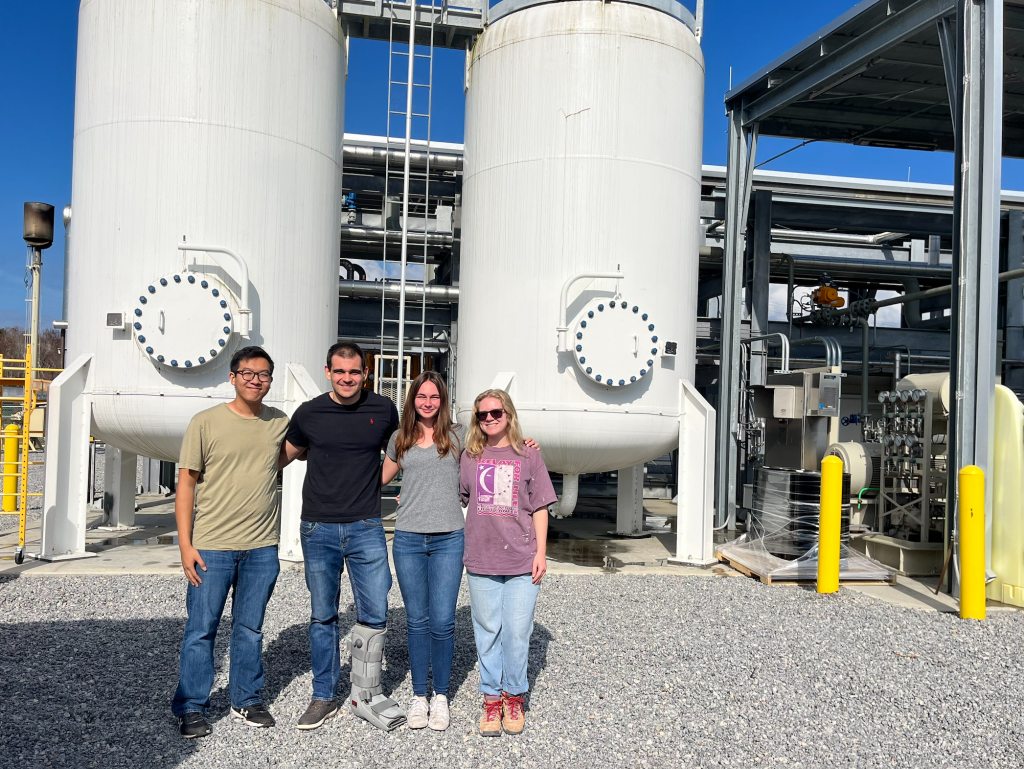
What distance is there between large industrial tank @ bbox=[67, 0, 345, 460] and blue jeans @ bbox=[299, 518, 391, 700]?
4.16 m

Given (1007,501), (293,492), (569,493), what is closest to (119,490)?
(293,492)

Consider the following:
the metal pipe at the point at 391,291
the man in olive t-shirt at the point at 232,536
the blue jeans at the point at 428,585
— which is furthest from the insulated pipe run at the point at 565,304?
the man in olive t-shirt at the point at 232,536

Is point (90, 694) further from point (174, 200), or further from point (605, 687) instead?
point (174, 200)

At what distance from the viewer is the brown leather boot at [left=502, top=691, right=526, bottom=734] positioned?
396 centimetres

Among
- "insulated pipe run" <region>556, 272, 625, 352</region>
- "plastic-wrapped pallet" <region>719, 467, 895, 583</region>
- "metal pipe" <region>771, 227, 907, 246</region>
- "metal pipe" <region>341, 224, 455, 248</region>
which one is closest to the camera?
"plastic-wrapped pallet" <region>719, 467, 895, 583</region>

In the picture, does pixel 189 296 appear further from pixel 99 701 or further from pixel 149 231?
→ pixel 99 701

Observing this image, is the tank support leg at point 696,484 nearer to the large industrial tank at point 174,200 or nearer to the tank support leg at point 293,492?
the tank support leg at point 293,492

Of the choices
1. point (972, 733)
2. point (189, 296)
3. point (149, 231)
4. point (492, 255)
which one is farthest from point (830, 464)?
point (149, 231)

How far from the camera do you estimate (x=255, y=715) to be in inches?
155

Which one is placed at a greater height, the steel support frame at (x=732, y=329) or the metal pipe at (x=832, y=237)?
the metal pipe at (x=832, y=237)

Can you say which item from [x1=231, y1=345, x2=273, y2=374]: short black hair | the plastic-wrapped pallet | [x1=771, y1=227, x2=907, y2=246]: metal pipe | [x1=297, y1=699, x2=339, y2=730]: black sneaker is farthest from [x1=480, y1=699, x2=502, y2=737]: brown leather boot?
[x1=771, y1=227, x2=907, y2=246]: metal pipe

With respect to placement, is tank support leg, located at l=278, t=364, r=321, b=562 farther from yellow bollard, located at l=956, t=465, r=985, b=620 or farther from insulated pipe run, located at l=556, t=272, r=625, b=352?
yellow bollard, located at l=956, t=465, r=985, b=620

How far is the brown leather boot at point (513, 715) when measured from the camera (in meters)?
3.96

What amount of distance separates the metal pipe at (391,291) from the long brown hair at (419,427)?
6.78 m
